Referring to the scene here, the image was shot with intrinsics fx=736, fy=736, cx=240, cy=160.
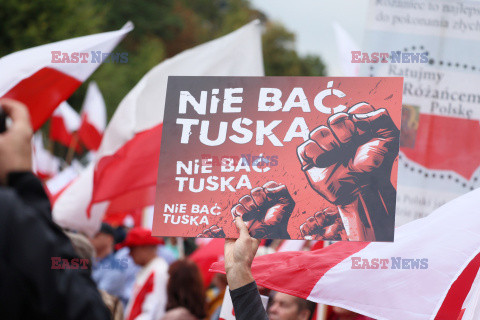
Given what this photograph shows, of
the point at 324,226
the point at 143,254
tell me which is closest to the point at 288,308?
the point at 324,226

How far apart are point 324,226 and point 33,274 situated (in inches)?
53.7

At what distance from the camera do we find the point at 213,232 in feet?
9.46

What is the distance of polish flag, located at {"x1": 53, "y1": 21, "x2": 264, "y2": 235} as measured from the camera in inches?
217

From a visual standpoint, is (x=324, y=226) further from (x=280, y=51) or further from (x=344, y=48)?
(x=280, y=51)

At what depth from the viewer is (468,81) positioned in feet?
16.8

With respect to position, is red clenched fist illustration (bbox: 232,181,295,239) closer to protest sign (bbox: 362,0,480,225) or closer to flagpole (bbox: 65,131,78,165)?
protest sign (bbox: 362,0,480,225)

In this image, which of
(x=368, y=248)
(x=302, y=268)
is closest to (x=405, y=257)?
(x=368, y=248)

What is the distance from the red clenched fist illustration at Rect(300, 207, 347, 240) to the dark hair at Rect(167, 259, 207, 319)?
2551mm

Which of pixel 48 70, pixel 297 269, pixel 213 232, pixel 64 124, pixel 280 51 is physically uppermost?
pixel 48 70

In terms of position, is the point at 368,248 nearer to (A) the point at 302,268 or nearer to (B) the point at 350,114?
(A) the point at 302,268

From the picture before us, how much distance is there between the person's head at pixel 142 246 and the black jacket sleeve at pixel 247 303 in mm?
4250

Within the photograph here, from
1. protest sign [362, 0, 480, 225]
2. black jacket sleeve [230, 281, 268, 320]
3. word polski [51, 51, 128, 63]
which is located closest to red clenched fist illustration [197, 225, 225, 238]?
black jacket sleeve [230, 281, 268, 320]

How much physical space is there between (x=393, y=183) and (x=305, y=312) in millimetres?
1304

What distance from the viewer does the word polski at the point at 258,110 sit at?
9.82 feet
